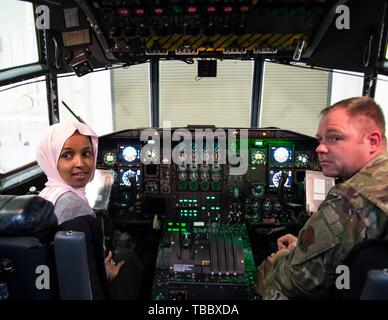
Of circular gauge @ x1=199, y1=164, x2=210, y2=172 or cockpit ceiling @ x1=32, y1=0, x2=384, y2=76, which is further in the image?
circular gauge @ x1=199, y1=164, x2=210, y2=172

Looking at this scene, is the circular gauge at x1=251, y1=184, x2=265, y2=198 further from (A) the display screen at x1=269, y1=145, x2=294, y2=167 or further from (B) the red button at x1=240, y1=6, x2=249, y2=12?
(B) the red button at x1=240, y1=6, x2=249, y2=12

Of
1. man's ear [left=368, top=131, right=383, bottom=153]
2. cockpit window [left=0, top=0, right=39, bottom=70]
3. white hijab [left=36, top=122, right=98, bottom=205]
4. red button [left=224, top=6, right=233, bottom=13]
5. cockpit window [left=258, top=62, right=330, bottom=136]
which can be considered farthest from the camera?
cockpit window [left=258, top=62, right=330, bottom=136]

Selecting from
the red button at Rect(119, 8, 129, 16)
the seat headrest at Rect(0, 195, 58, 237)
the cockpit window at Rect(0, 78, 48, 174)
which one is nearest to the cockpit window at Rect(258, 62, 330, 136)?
the cockpit window at Rect(0, 78, 48, 174)

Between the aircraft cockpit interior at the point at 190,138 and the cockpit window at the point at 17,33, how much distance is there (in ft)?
0.05

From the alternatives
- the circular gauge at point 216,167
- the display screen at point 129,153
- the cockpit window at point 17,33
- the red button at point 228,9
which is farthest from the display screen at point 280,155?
the cockpit window at point 17,33

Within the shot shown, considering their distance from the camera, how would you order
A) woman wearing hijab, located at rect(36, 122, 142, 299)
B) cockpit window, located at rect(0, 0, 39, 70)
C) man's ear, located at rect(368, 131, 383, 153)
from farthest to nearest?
1. cockpit window, located at rect(0, 0, 39, 70)
2. woman wearing hijab, located at rect(36, 122, 142, 299)
3. man's ear, located at rect(368, 131, 383, 153)

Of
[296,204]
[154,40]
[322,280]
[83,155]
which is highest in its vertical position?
[154,40]

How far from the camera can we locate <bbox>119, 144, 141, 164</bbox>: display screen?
103 inches

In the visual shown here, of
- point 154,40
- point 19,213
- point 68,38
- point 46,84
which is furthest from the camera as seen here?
point 46,84

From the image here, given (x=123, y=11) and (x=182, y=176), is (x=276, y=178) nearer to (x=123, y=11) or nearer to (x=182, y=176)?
(x=182, y=176)

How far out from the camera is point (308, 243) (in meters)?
1.21

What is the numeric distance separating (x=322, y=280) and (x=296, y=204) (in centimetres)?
136

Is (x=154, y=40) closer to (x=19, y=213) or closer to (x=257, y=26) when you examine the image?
(x=257, y=26)

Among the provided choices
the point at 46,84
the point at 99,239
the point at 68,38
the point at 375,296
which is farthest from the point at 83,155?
the point at 46,84
